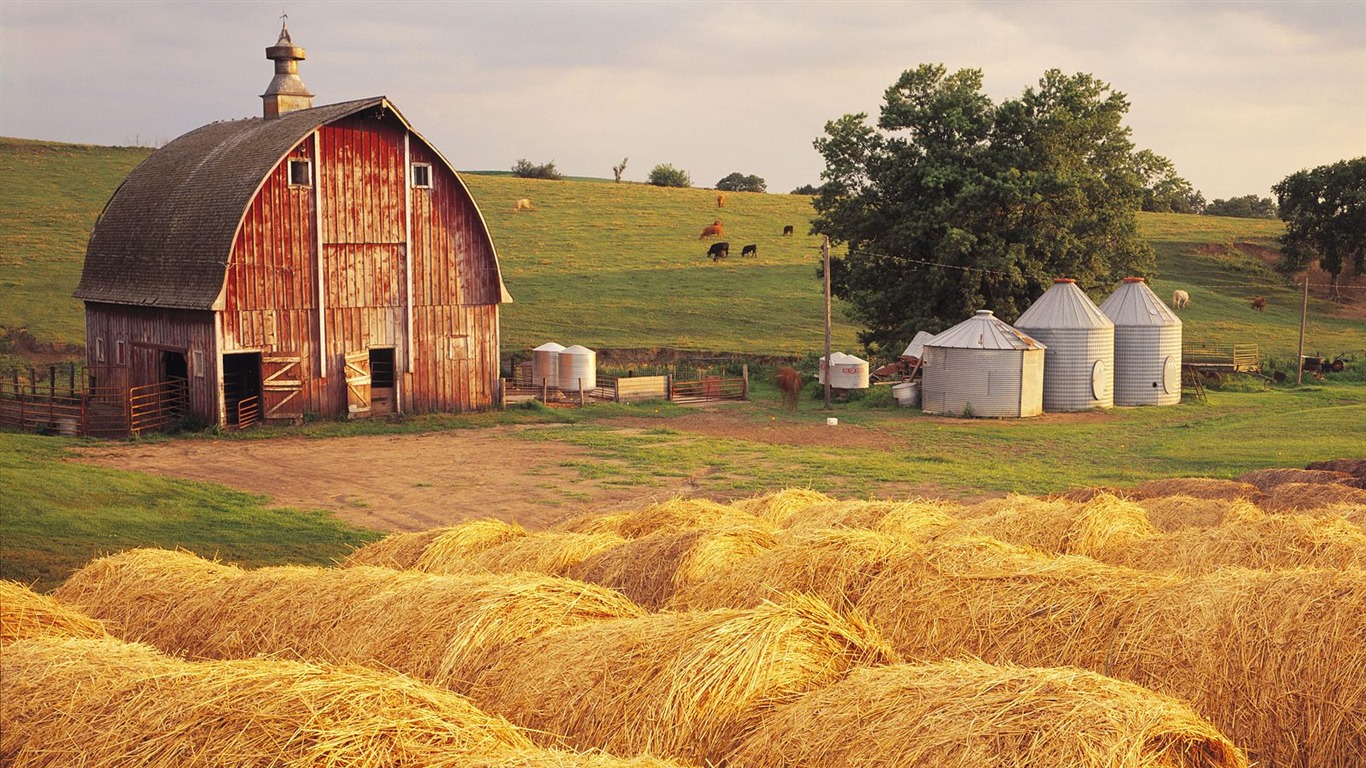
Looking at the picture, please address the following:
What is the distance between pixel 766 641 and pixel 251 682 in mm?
2769

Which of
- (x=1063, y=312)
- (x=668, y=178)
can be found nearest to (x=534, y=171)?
(x=668, y=178)

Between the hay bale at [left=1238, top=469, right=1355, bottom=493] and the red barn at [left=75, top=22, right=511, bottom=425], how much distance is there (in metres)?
22.6

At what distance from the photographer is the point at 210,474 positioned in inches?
977

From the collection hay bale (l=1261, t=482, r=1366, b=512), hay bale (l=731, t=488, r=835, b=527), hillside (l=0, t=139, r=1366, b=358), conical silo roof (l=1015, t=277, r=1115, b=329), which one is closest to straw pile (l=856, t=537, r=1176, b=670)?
hay bale (l=731, t=488, r=835, b=527)

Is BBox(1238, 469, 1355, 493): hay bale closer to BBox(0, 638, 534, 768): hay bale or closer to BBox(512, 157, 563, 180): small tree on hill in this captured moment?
BBox(0, 638, 534, 768): hay bale

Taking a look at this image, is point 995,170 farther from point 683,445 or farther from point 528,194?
point 528,194

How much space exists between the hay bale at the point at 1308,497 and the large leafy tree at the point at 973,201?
28254mm

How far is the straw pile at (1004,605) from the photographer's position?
8195 mm

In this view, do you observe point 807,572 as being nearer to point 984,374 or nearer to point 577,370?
point 984,374

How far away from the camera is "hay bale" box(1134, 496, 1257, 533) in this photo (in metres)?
13.9

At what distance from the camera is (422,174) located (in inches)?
1383

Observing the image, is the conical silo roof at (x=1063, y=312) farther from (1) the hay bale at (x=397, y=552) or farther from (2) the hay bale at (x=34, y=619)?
(2) the hay bale at (x=34, y=619)

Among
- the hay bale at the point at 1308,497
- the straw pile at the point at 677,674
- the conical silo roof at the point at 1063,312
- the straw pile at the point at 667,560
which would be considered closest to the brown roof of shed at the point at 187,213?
the conical silo roof at the point at 1063,312

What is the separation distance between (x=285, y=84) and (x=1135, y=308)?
3004 centimetres
